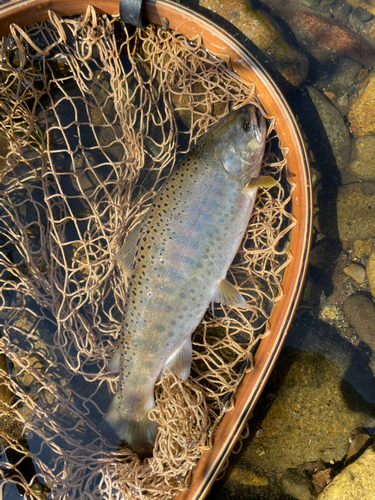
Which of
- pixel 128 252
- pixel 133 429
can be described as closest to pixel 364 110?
pixel 128 252

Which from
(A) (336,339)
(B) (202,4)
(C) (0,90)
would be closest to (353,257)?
(A) (336,339)

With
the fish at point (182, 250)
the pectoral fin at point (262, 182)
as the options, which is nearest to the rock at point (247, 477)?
the fish at point (182, 250)

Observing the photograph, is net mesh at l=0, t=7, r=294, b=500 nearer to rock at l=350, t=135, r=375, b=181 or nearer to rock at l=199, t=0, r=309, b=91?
rock at l=199, t=0, r=309, b=91

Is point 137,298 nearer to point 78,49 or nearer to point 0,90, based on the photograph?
point 0,90

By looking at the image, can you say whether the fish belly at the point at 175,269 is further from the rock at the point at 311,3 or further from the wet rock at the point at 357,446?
the rock at the point at 311,3

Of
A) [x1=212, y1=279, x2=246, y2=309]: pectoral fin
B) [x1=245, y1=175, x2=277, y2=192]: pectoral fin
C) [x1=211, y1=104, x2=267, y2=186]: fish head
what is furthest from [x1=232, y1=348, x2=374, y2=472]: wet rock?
[x1=211, y1=104, x2=267, y2=186]: fish head

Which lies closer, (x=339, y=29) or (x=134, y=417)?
(x=134, y=417)
